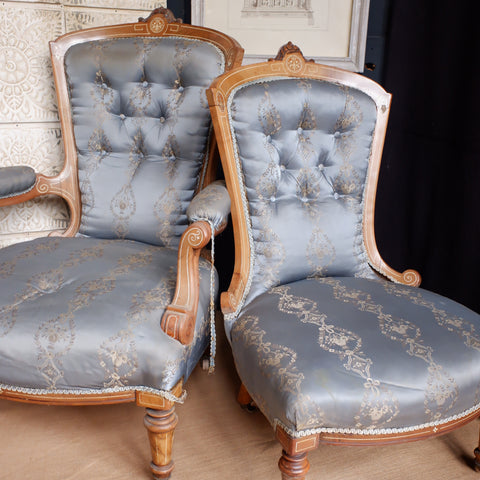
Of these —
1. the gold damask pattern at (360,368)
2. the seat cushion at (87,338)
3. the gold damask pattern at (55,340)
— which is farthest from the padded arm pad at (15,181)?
the gold damask pattern at (360,368)

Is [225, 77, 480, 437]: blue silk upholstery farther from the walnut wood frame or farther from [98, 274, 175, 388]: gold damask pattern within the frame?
[98, 274, 175, 388]: gold damask pattern

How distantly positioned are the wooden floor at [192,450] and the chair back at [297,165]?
458 millimetres

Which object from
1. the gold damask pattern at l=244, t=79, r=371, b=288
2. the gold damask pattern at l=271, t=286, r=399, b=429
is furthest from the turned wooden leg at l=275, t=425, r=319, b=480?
the gold damask pattern at l=244, t=79, r=371, b=288

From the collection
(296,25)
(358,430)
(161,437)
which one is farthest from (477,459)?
(296,25)

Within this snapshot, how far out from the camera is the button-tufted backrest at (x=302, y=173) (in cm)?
132

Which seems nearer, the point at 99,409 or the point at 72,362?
the point at 72,362

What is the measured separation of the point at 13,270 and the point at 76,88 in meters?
0.70

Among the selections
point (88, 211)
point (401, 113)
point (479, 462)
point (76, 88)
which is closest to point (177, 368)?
point (88, 211)

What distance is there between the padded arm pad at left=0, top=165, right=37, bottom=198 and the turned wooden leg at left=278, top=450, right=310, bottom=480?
1.15 metres

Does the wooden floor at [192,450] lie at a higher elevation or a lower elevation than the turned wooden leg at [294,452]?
lower

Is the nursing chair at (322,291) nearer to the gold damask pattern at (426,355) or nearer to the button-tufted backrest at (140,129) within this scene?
the gold damask pattern at (426,355)

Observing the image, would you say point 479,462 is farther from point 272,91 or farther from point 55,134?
point 55,134

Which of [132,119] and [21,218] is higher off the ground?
[132,119]

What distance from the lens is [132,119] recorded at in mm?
1595
